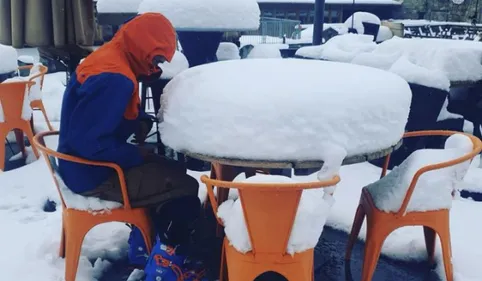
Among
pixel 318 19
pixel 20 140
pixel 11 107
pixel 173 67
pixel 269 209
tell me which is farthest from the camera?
pixel 318 19

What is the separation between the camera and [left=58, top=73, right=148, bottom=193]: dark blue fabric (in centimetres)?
190

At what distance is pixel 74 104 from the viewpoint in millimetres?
2002

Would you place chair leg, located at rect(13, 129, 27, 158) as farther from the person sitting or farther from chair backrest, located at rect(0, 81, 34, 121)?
the person sitting

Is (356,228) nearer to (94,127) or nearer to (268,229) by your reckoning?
(268,229)

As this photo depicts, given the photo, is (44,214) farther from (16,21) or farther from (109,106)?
(109,106)

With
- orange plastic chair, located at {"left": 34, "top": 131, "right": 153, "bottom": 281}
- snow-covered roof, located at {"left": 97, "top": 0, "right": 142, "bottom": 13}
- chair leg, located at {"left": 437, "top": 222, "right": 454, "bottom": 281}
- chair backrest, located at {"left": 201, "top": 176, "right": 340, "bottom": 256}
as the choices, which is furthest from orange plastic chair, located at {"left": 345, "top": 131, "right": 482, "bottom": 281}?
snow-covered roof, located at {"left": 97, "top": 0, "right": 142, "bottom": 13}

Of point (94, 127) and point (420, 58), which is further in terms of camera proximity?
point (420, 58)

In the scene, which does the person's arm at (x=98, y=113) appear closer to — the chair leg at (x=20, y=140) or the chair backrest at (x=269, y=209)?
the chair backrest at (x=269, y=209)

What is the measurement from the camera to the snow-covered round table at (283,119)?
1735 millimetres

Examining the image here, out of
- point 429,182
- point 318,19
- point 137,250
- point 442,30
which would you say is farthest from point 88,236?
point 442,30

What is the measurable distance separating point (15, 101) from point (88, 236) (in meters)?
1.73

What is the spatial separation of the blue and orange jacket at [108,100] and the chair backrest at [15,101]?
211cm

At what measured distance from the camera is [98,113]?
1.91 metres

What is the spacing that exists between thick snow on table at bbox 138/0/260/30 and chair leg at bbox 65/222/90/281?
1968 millimetres
